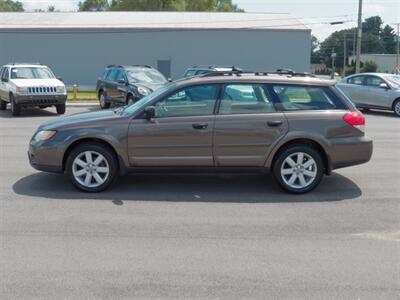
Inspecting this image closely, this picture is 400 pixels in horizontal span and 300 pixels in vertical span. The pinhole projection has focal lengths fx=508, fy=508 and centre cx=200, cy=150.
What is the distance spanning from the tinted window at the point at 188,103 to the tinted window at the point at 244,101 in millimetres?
171

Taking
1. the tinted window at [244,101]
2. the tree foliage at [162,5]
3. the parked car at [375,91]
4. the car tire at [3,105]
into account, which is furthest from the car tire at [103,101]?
the tree foliage at [162,5]

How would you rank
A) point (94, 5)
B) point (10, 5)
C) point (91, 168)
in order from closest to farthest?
point (91, 168) < point (94, 5) < point (10, 5)

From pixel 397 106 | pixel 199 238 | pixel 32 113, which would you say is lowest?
pixel 199 238

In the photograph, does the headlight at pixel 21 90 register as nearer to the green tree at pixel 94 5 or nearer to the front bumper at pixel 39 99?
the front bumper at pixel 39 99

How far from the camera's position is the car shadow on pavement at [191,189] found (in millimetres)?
6672

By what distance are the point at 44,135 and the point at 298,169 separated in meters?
3.47

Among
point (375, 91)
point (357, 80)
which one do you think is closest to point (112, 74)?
point (357, 80)

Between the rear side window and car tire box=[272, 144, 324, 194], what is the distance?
1.87ft

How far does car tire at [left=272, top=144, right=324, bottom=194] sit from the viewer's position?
6816mm

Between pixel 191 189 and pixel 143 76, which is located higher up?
pixel 143 76

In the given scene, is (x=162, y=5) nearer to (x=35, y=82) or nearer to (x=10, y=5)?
(x=35, y=82)

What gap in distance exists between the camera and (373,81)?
1923 centimetres

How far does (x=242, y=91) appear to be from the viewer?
692 cm

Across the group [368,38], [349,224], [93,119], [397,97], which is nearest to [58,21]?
[397,97]
